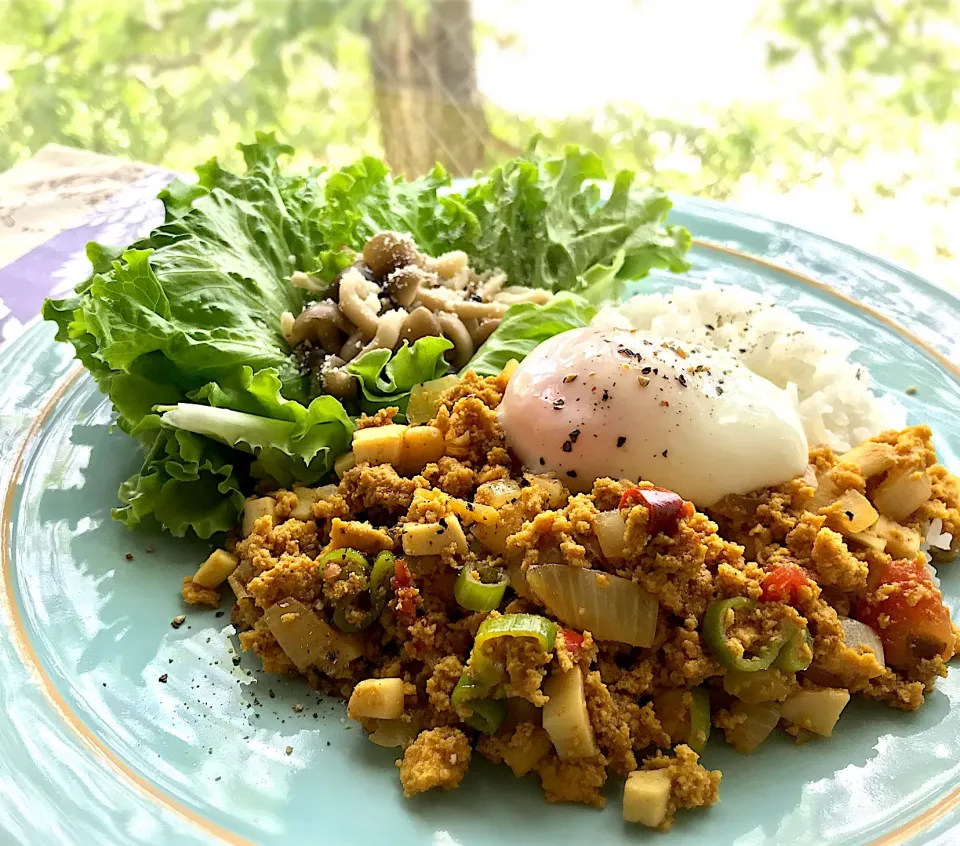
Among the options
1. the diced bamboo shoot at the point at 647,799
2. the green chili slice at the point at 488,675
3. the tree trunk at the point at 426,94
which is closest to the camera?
the diced bamboo shoot at the point at 647,799

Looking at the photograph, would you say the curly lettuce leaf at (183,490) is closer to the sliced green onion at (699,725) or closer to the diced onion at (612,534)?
the diced onion at (612,534)

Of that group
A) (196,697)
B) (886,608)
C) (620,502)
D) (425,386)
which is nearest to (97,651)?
(196,697)

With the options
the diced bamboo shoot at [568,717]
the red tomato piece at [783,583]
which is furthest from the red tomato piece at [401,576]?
the red tomato piece at [783,583]

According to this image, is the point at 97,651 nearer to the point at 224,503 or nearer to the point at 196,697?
the point at 196,697

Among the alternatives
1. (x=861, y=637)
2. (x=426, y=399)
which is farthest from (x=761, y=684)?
(x=426, y=399)

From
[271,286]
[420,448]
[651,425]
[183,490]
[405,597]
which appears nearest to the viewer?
[405,597]

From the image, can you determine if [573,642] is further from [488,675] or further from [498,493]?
[498,493]
